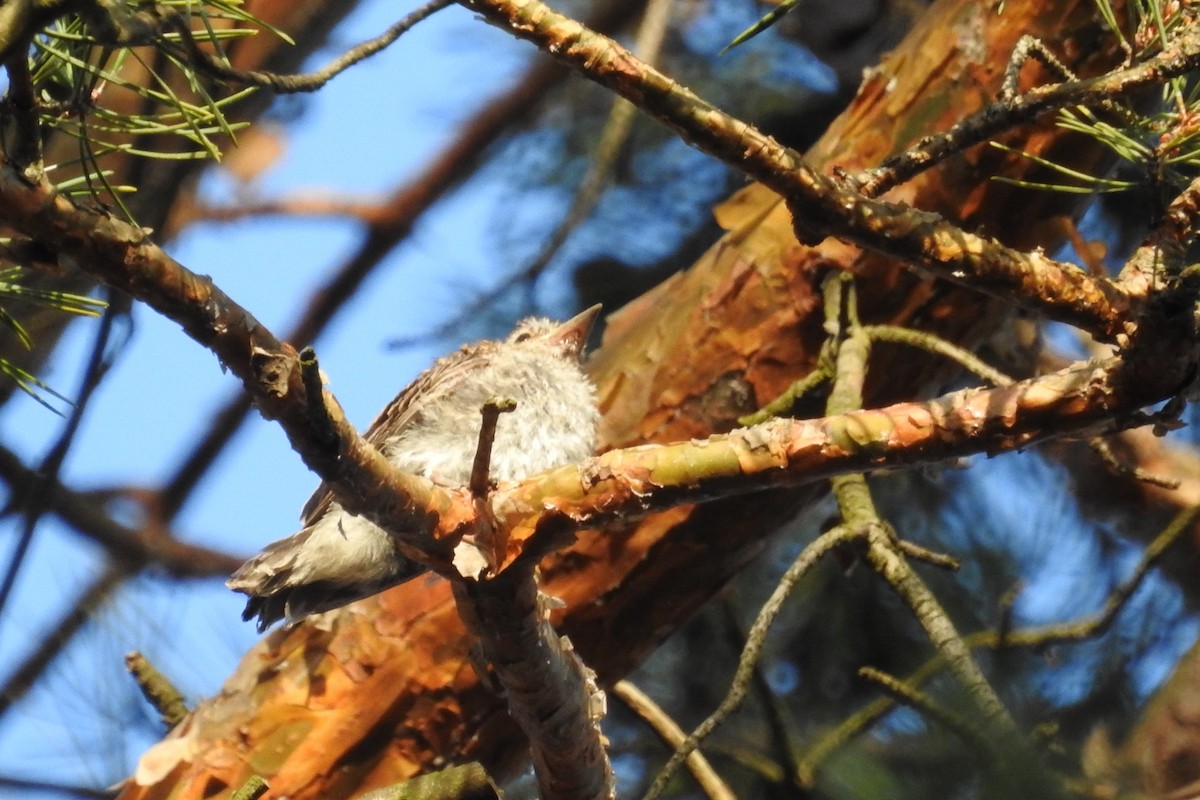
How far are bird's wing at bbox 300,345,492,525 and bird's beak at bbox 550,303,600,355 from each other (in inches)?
7.8

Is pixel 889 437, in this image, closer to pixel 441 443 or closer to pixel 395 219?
pixel 441 443

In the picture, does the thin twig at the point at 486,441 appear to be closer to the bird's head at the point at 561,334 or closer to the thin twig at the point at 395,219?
the bird's head at the point at 561,334

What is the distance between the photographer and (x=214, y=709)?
8.75 ft

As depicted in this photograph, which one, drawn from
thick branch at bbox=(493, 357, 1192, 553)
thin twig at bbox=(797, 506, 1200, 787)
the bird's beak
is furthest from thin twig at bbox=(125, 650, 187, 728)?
thick branch at bbox=(493, 357, 1192, 553)

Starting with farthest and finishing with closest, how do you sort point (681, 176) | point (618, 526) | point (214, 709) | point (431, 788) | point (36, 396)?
point (681, 176) < point (214, 709) < point (431, 788) < point (36, 396) < point (618, 526)

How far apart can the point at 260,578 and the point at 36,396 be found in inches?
24.4

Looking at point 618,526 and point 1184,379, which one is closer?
point 1184,379

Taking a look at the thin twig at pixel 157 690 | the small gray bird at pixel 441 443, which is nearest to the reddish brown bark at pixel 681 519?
the thin twig at pixel 157 690

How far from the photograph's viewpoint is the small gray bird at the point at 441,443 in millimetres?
2352

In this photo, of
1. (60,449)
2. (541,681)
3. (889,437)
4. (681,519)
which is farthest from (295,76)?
(681,519)

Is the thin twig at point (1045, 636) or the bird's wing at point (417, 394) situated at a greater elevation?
the bird's wing at point (417, 394)

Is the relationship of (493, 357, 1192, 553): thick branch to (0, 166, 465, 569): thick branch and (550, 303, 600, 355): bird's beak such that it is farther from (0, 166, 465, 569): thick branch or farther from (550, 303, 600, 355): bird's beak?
(550, 303, 600, 355): bird's beak

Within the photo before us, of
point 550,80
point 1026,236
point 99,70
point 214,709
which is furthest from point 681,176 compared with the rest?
point 99,70

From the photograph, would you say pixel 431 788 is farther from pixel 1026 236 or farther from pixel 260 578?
pixel 1026 236
